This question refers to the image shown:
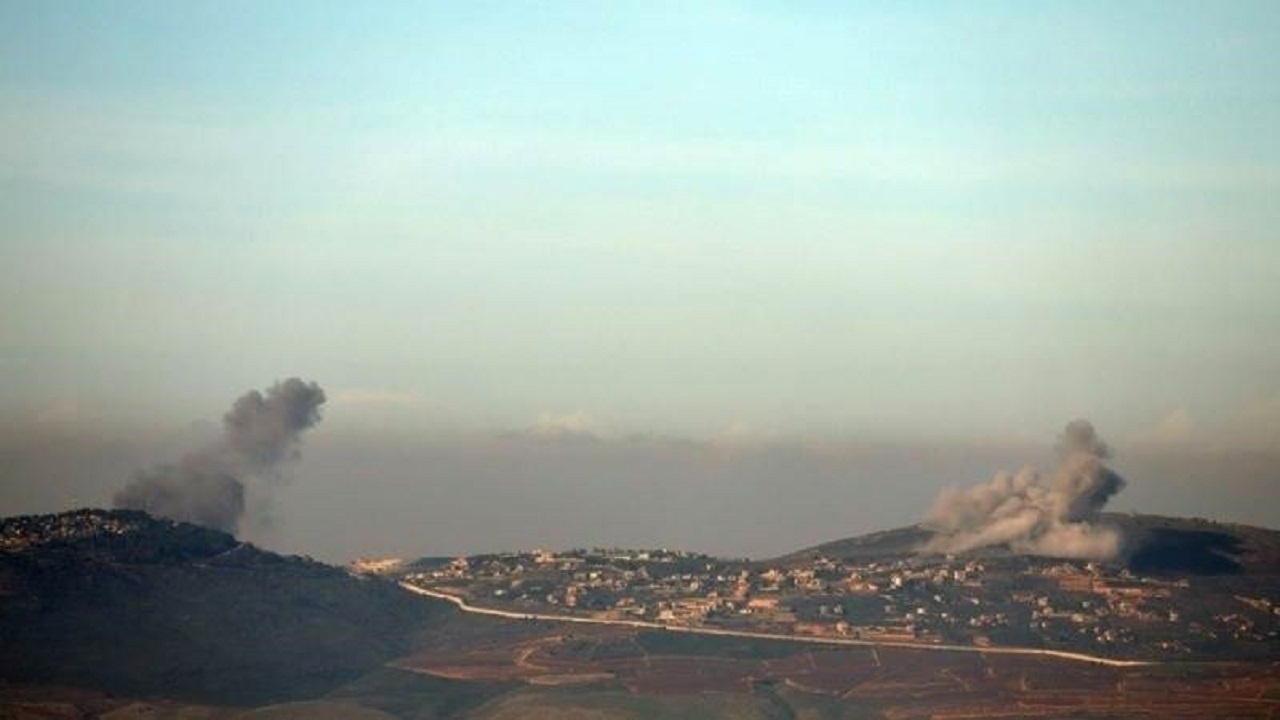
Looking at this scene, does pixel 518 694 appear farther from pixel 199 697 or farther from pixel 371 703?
pixel 199 697

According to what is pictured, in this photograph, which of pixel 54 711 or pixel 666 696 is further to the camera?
pixel 666 696

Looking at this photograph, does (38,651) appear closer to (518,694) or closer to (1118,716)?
(518,694)

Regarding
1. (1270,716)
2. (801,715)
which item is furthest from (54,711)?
(1270,716)

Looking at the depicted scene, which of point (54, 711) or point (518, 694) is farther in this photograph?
point (518, 694)

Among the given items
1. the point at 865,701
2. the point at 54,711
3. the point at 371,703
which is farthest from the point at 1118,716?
the point at 54,711

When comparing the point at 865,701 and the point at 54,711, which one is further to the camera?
the point at 865,701

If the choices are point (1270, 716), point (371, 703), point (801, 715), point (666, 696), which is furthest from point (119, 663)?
point (1270, 716)

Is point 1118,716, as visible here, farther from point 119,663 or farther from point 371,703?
point 119,663
